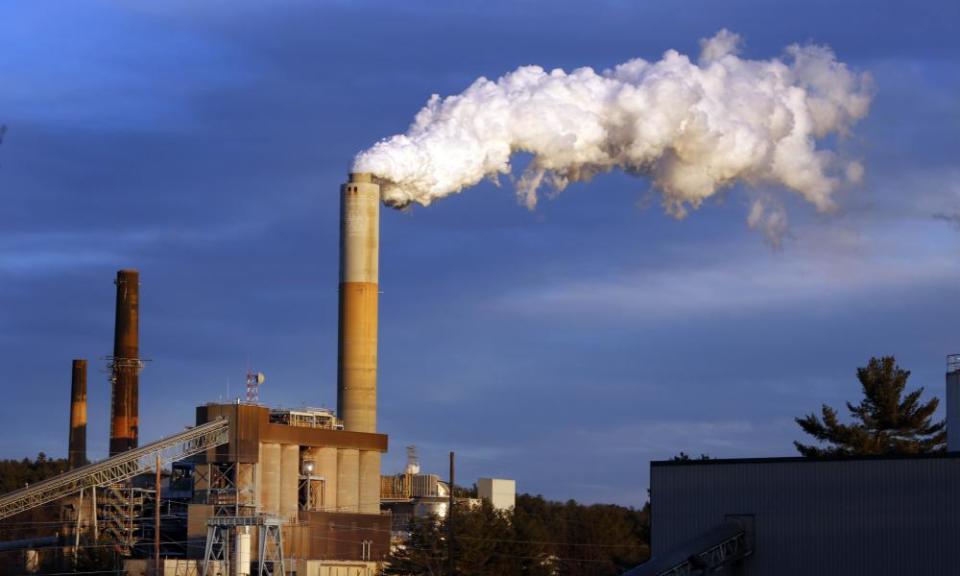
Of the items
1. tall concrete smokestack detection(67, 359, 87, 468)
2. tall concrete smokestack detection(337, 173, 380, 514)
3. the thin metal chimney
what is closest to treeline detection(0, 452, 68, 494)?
tall concrete smokestack detection(67, 359, 87, 468)

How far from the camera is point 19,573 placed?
276ft

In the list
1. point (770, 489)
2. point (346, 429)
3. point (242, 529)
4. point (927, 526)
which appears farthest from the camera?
point (346, 429)

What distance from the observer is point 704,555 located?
4481cm

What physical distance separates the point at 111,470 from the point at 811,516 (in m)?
50.5

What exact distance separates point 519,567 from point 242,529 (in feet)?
47.2

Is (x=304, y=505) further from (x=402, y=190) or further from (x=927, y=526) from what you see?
(x=927, y=526)

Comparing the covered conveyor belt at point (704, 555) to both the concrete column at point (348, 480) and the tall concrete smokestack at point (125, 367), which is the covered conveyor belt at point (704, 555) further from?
the tall concrete smokestack at point (125, 367)

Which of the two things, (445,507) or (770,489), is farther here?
(445,507)

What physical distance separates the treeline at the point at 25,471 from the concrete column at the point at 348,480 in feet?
156

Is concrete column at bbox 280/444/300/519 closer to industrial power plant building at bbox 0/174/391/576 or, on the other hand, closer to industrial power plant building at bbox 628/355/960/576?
industrial power plant building at bbox 0/174/391/576

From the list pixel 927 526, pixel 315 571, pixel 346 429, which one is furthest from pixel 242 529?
pixel 927 526

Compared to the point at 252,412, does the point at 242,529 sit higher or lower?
lower

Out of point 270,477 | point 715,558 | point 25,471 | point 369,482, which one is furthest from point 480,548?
point 25,471

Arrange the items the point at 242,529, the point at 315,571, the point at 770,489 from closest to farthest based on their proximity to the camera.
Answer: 1. the point at 770,489
2. the point at 242,529
3. the point at 315,571
